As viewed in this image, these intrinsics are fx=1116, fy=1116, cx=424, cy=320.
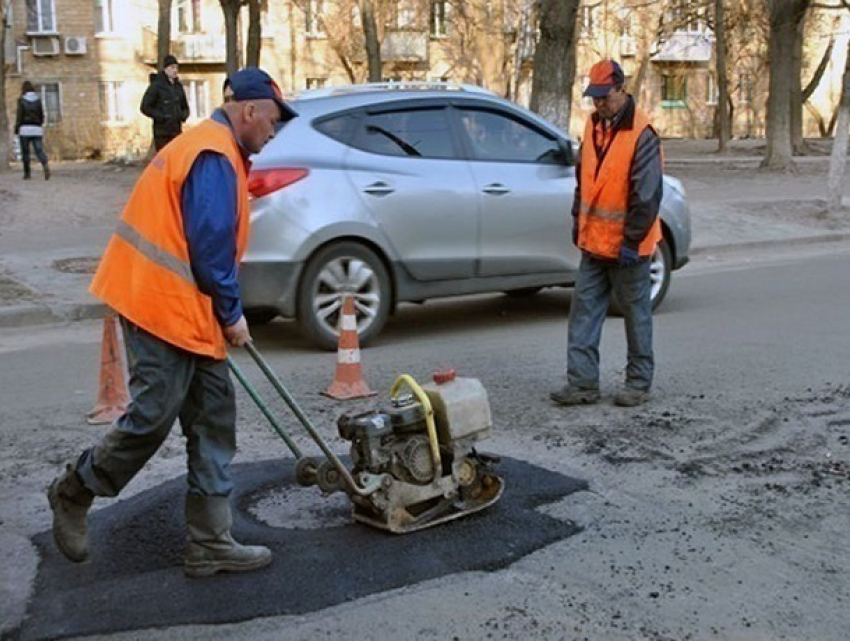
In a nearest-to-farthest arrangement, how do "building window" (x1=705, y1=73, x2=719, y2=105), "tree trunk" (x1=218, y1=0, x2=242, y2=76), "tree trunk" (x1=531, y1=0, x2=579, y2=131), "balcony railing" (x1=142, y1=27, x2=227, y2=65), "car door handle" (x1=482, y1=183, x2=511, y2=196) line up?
"car door handle" (x1=482, y1=183, x2=511, y2=196) → "tree trunk" (x1=531, y1=0, x2=579, y2=131) → "tree trunk" (x1=218, y1=0, x2=242, y2=76) → "balcony railing" (x1=142, y1=27, x2=227, y2=65) → "building window" (x1=705, y1=73, x2=719, y2=105)

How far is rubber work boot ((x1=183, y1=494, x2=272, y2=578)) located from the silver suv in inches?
153

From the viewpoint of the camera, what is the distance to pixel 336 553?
429cm

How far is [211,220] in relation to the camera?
379 centimetres

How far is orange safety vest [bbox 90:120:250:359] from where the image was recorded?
12.5 feet

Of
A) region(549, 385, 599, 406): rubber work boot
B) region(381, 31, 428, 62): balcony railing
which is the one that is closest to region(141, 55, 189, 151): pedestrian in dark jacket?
region(549, 385, 599, 406): rubber work boot

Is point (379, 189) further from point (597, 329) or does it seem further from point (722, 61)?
point (722, 61)

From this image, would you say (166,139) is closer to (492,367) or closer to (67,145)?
(492,367)

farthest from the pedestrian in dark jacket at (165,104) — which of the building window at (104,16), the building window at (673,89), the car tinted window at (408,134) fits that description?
the building window at (673,89)

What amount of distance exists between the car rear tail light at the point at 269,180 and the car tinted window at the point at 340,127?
48 cm

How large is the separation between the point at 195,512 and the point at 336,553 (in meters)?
0.57

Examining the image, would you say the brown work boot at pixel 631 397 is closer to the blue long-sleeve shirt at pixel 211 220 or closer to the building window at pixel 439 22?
the blue long-sleeve shirt at pixel 211 220

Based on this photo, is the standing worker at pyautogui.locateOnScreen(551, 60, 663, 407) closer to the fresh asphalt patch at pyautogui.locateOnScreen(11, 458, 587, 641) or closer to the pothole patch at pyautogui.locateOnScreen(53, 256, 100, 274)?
the fresh asphalt patch at pyautogui.locateOnScreen(11, 458, 587, 641)

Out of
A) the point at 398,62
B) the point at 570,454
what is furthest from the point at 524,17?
the point at 570,454

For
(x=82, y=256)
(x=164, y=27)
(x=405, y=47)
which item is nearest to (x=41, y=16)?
(x=405, y=47)
